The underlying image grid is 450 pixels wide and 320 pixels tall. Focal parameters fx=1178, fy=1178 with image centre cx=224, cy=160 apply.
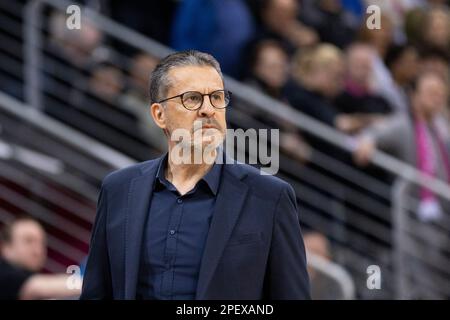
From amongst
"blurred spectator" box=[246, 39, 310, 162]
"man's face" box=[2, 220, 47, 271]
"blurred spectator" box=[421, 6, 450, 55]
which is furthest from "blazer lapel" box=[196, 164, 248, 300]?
"blurred spectator" box=[421, 6, 450, 55]

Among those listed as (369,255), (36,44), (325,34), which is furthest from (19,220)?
(325,34)

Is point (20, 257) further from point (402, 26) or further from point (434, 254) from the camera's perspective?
point (402, 26)

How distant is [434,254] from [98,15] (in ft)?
7.65

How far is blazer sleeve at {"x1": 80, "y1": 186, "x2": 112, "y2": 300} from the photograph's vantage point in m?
2.94

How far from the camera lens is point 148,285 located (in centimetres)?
286

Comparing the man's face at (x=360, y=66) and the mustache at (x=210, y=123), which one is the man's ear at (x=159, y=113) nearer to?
the mustache at (x=210, y=123)

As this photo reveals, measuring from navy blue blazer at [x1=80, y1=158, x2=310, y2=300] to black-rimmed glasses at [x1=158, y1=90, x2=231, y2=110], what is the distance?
17 centimetres

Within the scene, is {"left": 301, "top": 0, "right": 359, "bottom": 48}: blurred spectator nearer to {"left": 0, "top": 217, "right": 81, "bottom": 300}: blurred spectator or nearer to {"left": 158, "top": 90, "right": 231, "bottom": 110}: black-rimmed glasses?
{"left": 0, "top": 217, "right": 81, "bottom": 300}: blurred spectator

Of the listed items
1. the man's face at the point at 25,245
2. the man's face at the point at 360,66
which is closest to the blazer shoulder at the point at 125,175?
the man's face at the point at 25,245

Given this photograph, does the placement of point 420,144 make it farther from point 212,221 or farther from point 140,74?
point 212,221

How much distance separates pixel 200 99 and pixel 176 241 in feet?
1.17

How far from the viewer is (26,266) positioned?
5.30 metres

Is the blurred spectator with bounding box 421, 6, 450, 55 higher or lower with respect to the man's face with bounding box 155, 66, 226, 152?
higher
